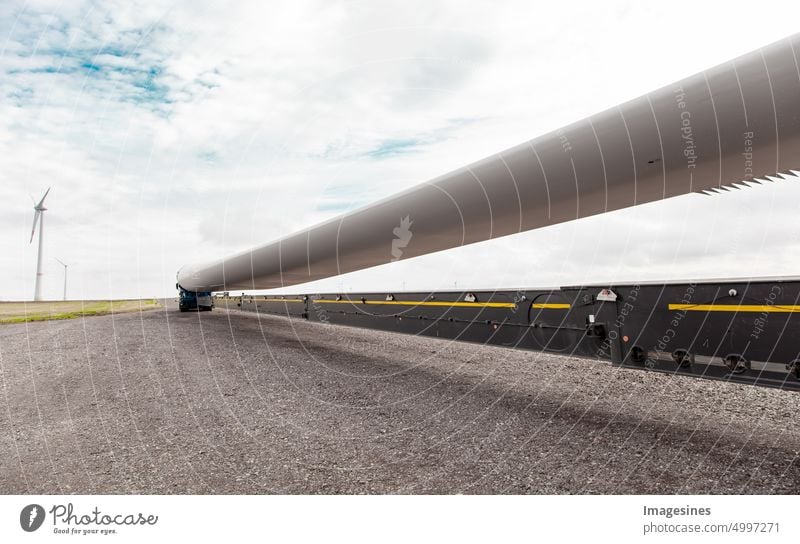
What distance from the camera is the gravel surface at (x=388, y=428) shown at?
2.85 metres

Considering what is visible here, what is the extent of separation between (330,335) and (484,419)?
6031mm

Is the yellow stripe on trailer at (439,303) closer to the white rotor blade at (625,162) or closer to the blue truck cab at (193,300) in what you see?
the white rotor blade at (625,162)

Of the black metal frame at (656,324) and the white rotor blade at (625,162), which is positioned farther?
the black metal frame at (656,324)

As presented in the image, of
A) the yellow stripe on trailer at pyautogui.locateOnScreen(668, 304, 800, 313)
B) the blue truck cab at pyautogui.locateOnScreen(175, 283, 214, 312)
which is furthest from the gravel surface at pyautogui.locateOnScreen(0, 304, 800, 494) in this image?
the blue truck cab at pyautogui.locateOnScreen(175, 283, 214, 312)

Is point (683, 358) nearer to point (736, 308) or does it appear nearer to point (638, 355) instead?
point (638, 355)

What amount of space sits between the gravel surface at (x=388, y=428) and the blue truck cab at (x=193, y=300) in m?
13.5

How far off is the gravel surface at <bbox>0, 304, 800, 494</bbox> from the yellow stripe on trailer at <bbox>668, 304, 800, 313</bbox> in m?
1.03

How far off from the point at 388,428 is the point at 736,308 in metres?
2.88

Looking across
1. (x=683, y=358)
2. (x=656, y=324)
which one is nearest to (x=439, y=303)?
(x=656, y=324)

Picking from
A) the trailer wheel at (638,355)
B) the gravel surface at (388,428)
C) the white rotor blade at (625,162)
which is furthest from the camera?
the trailer wheel at (638,355)

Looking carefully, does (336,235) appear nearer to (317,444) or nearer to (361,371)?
(361,371)

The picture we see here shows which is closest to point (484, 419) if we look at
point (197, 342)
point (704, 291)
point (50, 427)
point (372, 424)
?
point (372, 424)

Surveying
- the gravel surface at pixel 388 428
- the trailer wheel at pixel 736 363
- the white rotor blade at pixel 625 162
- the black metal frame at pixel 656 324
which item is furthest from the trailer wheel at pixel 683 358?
the white rotor blade at pixel 625 162

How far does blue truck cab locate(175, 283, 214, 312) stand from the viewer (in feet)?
65.8
